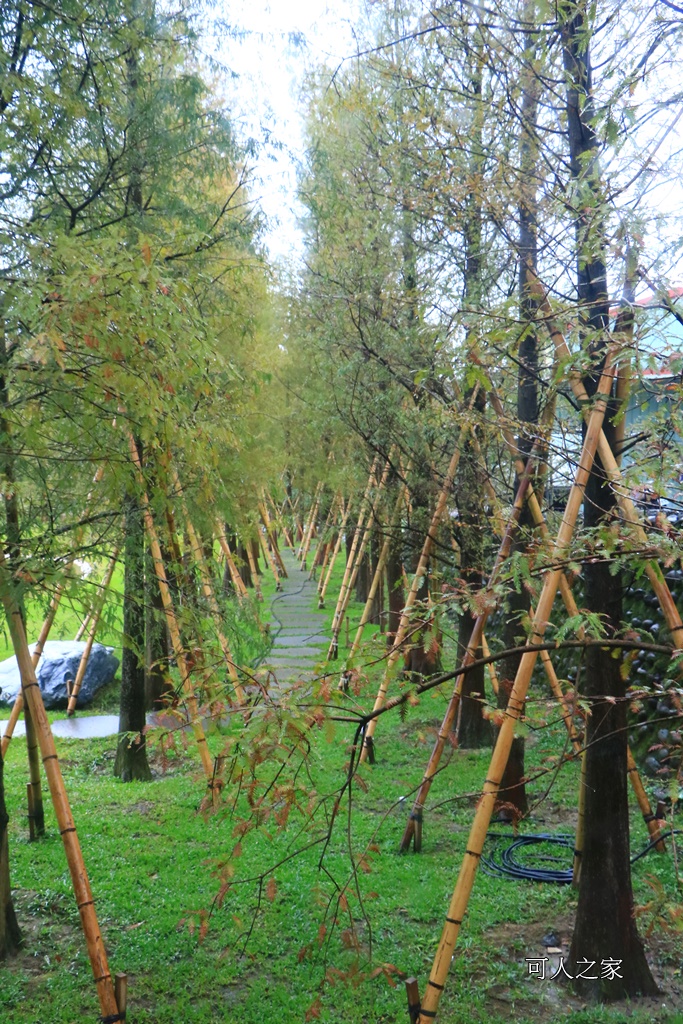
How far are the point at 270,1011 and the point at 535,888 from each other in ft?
5.69

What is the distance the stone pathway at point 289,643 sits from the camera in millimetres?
7738

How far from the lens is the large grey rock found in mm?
8930

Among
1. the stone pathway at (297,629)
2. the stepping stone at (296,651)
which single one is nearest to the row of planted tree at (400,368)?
the stone pathway at (297,629)

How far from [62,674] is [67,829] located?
647 cm

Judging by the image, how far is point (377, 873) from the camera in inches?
182

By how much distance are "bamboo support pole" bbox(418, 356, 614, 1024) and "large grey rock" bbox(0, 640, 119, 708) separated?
692 centimetres

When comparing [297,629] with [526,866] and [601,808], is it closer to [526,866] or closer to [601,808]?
[526,866]

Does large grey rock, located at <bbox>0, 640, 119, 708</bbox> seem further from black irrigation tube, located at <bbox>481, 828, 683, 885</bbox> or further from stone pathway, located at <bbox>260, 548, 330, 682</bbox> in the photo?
black irrigation tube, located at <bbox>481, 828, 683, 885</bbox>

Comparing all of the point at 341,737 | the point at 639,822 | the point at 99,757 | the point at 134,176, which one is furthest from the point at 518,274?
the point at 99,757

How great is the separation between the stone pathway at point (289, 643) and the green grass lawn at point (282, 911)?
2.09ft

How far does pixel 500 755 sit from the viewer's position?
2936mm

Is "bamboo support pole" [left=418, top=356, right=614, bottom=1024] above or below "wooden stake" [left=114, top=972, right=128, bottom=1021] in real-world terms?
above

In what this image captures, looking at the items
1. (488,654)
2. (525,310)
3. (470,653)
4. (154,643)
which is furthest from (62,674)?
(525,310)

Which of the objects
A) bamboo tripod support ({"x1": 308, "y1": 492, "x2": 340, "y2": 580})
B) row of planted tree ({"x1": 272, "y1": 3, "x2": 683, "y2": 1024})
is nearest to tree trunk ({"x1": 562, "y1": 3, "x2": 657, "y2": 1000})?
row of planted tree ({"x1": 272, "y1": 3, "x2": 683, "y2": 1024})
